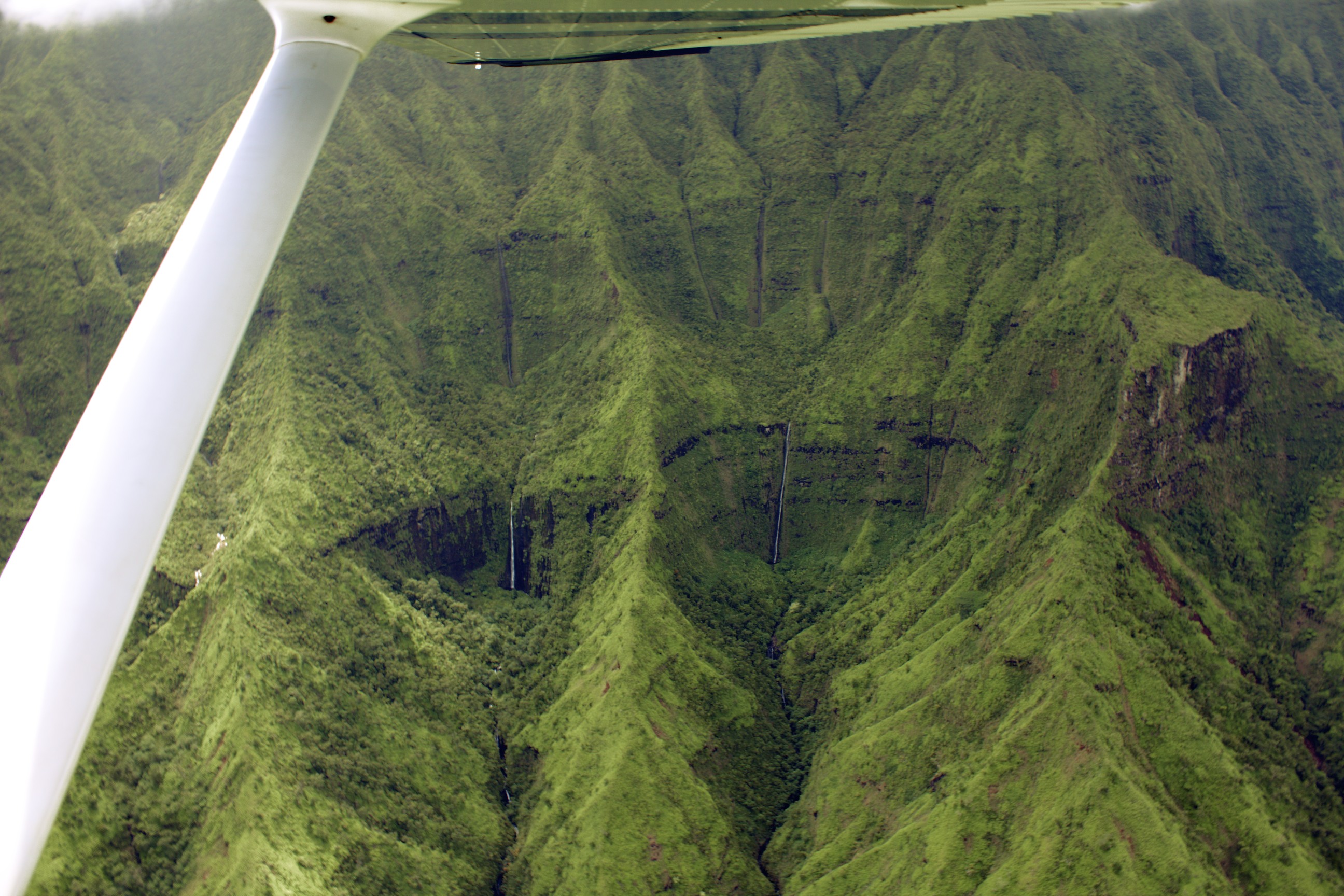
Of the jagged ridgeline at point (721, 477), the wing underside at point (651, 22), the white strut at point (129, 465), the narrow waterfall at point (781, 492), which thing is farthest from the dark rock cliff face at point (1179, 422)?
the white strut at point (129, 465)

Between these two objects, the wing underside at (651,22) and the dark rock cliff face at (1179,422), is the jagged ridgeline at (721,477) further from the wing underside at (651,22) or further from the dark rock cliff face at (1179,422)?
the wing underside at (651,22)

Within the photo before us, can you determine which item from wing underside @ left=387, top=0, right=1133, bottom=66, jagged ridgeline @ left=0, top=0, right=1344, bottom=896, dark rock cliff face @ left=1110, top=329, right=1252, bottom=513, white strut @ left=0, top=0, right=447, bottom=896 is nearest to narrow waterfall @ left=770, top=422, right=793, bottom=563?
jagged ridgeline @ left=0, top=0, right=1344, bottom=896

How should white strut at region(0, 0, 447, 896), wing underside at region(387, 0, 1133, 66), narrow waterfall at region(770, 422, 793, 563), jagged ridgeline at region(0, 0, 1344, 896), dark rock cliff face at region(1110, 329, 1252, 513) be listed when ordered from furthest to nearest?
narrow waterfall at region(770, 422, 793, 563), dark rock cliff face at region(1110, 329, 1252, 513), jagged ridgeline at region(0, 0, 1344, 896), wing underside at region(387, 0, 1133, 66), white strut at region(0, 0, 447, 896)

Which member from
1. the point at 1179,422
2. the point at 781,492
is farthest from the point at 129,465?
the point at 781,492

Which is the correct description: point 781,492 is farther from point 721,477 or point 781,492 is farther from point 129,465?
point 129,465

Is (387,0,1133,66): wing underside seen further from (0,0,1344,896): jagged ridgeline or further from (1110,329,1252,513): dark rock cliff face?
(1110,329,1252,513): dark rock cliff face

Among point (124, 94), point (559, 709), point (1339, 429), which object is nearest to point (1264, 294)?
point (1339, 429)

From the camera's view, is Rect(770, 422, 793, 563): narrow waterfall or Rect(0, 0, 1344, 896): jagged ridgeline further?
Rect(770, 422, 793, 563): narrow waterfall
